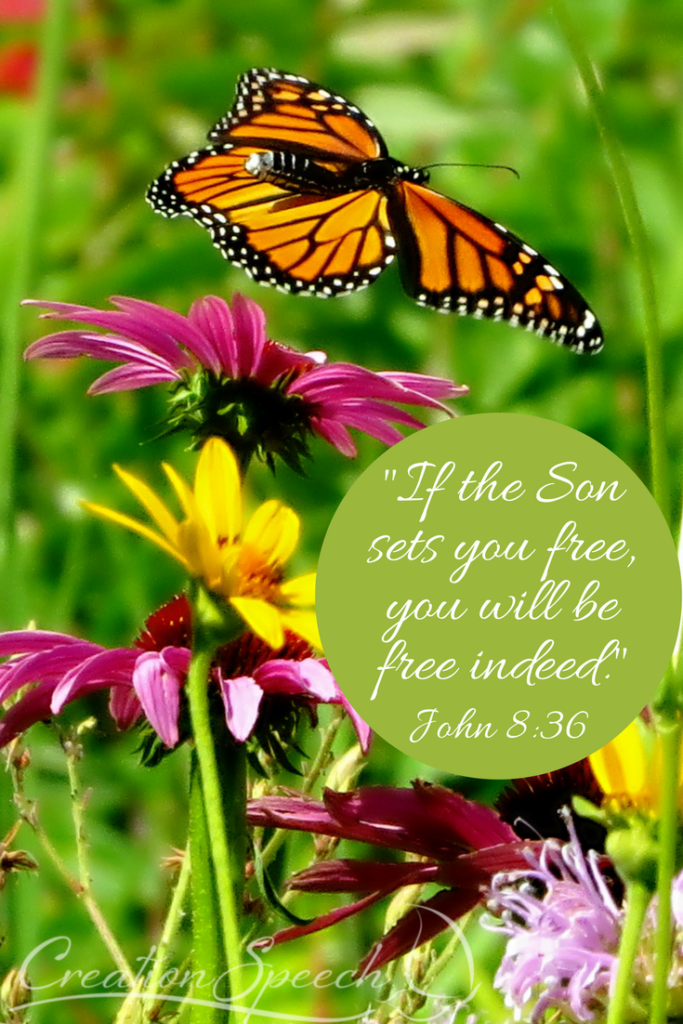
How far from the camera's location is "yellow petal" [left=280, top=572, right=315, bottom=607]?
0.32 metres

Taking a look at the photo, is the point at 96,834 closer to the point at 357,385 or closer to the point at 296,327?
the point at 296,327

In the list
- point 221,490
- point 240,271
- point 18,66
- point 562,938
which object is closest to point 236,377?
point 221,490

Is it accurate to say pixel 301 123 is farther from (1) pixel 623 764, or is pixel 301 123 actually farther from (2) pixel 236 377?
(1) pixel 623 764

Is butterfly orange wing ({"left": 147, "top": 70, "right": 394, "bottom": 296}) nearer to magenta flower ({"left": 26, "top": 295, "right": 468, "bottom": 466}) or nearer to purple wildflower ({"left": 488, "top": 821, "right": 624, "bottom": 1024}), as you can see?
magenta flower ({"left": 26, "top": 295, "right": 468, "bottom": 466})

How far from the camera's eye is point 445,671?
33cm

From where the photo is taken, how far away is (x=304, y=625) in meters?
0.31

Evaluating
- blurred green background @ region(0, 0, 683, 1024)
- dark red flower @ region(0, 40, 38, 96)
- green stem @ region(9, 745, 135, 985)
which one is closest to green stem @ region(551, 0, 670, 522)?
green stem @ region(9, 745, 135, 985)

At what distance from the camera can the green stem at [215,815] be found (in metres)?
0.27

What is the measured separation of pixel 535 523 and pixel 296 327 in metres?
0.55

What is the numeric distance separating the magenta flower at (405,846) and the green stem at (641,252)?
9 cm

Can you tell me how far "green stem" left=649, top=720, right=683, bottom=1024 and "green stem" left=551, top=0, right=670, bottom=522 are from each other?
0.04 meters

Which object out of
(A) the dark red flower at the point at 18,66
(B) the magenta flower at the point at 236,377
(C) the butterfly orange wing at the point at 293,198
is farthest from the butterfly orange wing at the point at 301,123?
(A) the dark red flower at the point at 18,66

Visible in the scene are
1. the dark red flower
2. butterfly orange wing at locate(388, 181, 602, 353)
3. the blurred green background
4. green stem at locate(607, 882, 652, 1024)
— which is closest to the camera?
green stem at locate(607, 882, 652, 1024)
